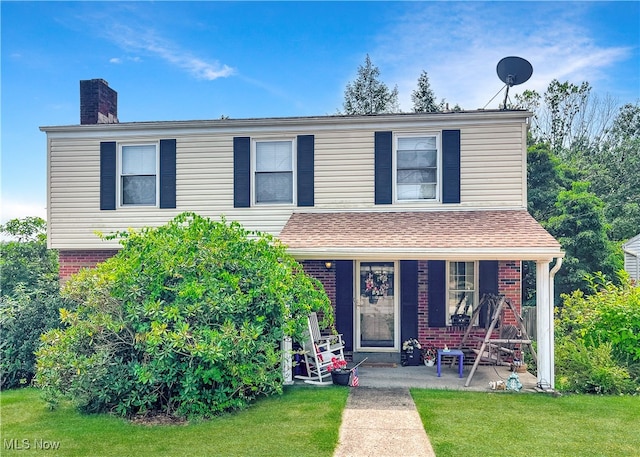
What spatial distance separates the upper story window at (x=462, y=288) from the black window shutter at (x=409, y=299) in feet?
2.33

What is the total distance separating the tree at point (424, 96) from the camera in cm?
2616

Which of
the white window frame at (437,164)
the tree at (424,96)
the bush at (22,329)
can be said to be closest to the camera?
the bush at (22,329)

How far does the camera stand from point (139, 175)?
991 centimetres

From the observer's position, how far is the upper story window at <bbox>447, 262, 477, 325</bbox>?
9555 mm

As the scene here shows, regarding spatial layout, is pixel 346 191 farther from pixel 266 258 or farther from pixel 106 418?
pixel 106 418

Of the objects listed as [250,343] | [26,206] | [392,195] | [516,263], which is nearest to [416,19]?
[392,195]

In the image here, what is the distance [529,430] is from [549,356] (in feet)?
6.23

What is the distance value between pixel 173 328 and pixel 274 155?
4.54 m

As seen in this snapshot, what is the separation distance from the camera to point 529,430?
5.73 meters

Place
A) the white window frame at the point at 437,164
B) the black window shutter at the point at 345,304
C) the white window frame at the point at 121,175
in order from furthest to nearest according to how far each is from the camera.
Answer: the white window frame at the point at 121,175
the black window shutter at the point at 345,304
the white window frame at the point at 437,164

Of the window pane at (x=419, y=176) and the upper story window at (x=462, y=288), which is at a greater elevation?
the window pane at (x=419, y=176)

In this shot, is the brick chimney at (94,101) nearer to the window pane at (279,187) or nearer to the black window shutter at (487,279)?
the window pane at (279,187)

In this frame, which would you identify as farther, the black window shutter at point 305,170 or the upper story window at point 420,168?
the black window shutter at point 305,170

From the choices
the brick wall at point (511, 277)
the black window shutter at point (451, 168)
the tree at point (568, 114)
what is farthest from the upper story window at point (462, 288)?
the tree at point (568, 114)
